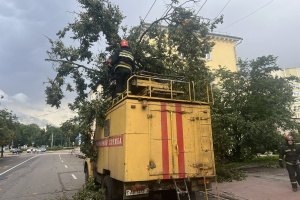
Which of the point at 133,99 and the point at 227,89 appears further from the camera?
the point at 227,89

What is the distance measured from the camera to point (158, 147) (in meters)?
5.12

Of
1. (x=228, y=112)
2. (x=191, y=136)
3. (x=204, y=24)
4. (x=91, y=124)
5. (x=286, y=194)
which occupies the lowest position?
(x=286, y=194)

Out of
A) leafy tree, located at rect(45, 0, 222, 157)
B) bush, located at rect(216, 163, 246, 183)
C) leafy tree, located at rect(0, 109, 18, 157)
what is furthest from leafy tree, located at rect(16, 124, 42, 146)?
bush, located at rect(216, 163, 246, 183)

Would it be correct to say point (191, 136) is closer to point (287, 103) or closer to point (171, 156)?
point (171, 156)

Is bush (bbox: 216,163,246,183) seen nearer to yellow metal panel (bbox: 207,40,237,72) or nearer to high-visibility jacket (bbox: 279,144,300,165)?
high-visibility jacket (bbox: 279,144,300,165)

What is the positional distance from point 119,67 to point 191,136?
353 centimetres

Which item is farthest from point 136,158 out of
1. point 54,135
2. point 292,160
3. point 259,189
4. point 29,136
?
point 29,136

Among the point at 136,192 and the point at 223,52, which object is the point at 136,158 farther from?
the point at 223,52

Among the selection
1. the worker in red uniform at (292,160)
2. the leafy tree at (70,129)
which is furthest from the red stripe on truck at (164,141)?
the worker in red uniform at (292,160)

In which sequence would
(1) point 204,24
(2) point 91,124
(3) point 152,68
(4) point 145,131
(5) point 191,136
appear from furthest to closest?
(3) point 152,68
(1) point 204,24
(2) point 91,124
(5) point 191,136
(4) point 145,131

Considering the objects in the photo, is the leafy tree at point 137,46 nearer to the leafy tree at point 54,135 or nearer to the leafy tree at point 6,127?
the leafy tree at point 6,127

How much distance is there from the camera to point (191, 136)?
555 cm

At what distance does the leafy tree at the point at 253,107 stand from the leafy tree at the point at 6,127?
91.8ft

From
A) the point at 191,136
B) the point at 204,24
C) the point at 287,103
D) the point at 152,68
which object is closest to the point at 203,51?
the point at 204,24
